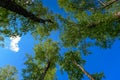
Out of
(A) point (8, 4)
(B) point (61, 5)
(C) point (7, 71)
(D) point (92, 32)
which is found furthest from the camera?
(C) point (7, 71)

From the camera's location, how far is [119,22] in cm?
2612

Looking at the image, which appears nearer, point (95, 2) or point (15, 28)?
point (15, 28)

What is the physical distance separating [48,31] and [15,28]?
4282 millimetres

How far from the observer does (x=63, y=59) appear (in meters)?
31.2

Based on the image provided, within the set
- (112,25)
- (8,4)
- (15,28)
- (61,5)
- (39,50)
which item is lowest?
(8,4)

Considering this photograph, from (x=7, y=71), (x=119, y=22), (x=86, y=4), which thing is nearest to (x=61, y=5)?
(x=86, y=4)

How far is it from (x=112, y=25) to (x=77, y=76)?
700 centimetres

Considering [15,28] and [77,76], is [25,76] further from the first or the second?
[15,28]

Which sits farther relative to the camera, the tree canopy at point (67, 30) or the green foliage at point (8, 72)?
the green foliage at point (8, 72)

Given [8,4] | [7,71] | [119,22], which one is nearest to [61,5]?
[119,22]

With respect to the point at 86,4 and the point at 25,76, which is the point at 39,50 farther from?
the point at 86,4

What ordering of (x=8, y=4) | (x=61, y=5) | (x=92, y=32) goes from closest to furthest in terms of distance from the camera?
(x=8, y=4)
(x=92, y=32)
(x=61, y=5)

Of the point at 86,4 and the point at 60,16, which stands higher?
the point at 86,4

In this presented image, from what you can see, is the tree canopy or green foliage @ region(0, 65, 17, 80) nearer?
the tree canopy
